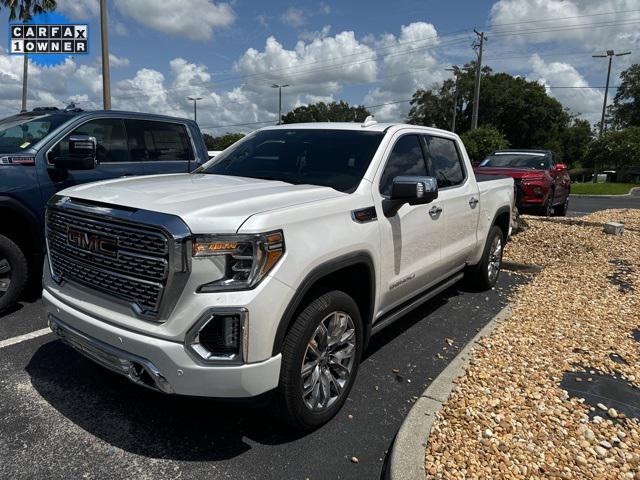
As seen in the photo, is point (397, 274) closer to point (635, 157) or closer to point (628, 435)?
point (628, 435)

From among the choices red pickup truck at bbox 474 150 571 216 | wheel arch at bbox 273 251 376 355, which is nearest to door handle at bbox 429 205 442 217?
wheel arch at bbox 273 251 376 355

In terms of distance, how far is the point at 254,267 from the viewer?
7.80 feet

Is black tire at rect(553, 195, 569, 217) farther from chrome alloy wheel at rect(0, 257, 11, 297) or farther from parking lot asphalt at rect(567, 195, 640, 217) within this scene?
chrome alloy wheel at rect(0, 257, 11, 297)

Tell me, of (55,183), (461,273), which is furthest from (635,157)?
(55,183)

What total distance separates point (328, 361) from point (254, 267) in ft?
3.08

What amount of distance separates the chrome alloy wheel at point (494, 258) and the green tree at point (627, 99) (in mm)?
71482

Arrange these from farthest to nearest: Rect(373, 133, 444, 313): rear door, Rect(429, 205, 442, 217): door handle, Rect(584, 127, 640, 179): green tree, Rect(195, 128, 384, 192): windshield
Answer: Rect(584, 127, 640, 179): green tree, Rect(429, 205, 442, 217): door handle, Rect(195, 128, 384, 192): windshield, Rect(373, 133, 444, 313): rear door

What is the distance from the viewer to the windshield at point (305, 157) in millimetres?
3514

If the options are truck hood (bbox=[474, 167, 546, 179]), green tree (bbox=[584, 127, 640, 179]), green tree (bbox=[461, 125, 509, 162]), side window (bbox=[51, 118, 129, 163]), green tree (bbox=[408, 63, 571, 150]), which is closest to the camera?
side window (bbox=[51, 118, 129, 163])

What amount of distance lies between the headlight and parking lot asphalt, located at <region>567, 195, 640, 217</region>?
14850mm

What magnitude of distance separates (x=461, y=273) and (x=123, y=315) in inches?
Result: 144

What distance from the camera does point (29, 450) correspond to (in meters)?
2.68

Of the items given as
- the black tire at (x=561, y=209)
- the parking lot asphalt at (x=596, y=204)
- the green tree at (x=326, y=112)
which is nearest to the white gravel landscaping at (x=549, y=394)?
the black tire at (x=561, y=209)

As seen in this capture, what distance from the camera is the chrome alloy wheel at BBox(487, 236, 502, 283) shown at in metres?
5.91
